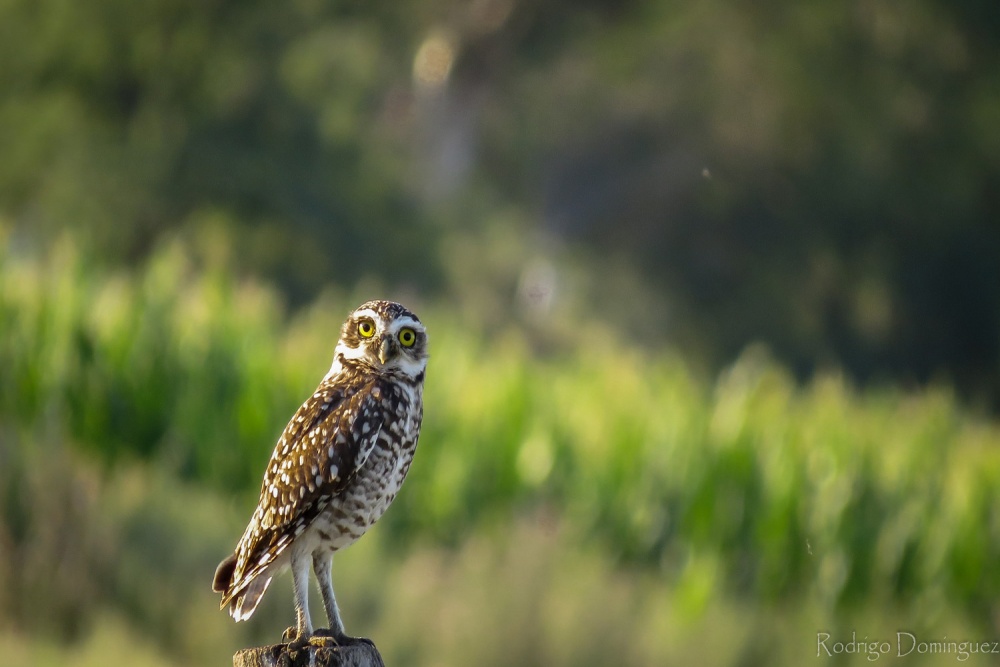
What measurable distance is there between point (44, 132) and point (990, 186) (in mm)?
17184

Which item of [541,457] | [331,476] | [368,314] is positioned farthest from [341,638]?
[541,457]

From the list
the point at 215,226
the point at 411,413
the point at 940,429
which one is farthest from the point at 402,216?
the point at 411,413

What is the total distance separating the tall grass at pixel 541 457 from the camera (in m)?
8.19

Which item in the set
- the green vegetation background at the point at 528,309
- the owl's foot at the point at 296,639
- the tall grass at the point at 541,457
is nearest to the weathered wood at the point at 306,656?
the owl's foot at the point at 296,639

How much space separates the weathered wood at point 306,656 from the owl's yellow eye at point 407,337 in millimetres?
855

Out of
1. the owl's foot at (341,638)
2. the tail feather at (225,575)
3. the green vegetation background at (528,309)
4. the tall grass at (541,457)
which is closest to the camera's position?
the owl's foot at (341,638)

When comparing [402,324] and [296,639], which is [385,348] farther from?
[296,639]

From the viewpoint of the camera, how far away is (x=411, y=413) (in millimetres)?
3545

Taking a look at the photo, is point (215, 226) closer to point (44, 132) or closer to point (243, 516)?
point (44, 132)

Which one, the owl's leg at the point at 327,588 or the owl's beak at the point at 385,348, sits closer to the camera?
the owl's leg at the point at 327,588

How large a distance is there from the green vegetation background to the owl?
3239mm

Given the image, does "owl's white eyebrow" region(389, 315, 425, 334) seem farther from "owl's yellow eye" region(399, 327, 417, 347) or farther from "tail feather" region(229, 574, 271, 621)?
"tail feather" region(229, 574, 271, 621)

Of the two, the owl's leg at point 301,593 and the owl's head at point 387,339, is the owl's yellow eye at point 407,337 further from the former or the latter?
the owl's leg at point 301,593

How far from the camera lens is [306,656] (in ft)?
10.2
